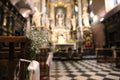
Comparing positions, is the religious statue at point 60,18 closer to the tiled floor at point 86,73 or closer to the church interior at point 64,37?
the church interior at point 64,37

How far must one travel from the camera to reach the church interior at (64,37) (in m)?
2.62

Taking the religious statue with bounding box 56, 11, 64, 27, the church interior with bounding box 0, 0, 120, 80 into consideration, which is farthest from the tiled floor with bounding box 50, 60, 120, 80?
the religious statue with bounding box 56, 11, 64, 27

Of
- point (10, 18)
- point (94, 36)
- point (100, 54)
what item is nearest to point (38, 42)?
point (10, 18)

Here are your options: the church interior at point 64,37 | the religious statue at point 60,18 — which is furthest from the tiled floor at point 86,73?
the religious statue at point 60,18

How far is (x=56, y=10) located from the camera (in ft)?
56.1

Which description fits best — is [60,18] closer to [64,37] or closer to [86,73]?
[64,37]

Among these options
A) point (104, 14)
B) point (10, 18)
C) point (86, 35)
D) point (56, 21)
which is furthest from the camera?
point (56, 21)

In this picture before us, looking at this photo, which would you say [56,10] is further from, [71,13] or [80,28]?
[80,28]

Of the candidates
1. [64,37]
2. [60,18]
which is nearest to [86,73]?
[64,37]

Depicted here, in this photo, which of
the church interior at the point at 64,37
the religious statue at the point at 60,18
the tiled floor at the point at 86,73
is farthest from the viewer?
the religious statue at the point at 60,18

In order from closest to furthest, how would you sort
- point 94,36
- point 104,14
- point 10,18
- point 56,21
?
point 10,18 < point 104,14 < point 94,36 < point 56,21

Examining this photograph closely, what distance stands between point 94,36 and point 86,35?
4.07ft

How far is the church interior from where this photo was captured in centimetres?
262

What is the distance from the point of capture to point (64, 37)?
15.6 meters
